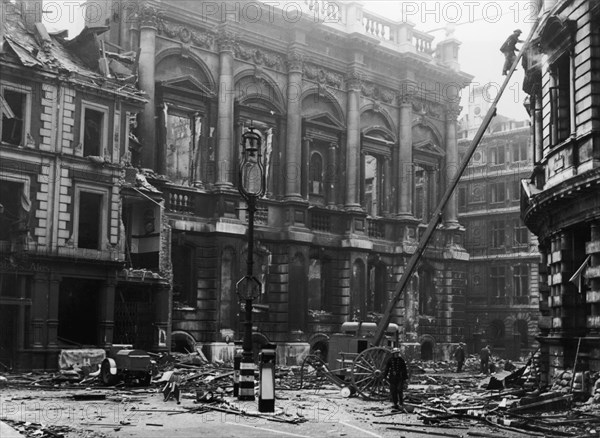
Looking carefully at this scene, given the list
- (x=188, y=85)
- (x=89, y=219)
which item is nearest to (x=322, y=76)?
(x=188, y=85)

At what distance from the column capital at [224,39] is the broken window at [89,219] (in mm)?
9999

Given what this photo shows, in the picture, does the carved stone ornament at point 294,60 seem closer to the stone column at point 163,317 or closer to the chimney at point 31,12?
the chimney at point 31,12

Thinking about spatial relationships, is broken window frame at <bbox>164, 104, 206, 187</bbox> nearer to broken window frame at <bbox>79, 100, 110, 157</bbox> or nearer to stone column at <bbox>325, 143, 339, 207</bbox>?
broken window frame at <bbox>79, 100, 110, 157</bbox>

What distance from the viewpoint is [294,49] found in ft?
138

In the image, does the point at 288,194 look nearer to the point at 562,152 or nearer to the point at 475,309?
the point at 562,152

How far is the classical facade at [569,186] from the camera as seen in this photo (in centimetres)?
2031

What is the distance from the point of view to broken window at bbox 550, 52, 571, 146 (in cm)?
2281

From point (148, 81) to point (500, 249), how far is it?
35.2m

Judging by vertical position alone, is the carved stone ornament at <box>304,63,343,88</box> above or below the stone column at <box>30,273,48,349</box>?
above

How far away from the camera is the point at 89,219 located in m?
33.3

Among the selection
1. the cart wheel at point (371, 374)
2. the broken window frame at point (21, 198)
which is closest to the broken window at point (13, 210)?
the broken window frame at point (21, 198)

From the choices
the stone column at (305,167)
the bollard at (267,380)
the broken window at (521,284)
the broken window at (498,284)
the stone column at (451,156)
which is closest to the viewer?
the bollard at (267,380)

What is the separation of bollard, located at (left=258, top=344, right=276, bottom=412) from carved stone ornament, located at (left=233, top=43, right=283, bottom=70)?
938 inches

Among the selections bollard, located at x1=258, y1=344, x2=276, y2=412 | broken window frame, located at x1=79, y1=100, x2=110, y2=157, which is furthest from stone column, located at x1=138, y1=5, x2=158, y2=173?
bollard, located at x1=258, y1=344, x2=276, y2=412
